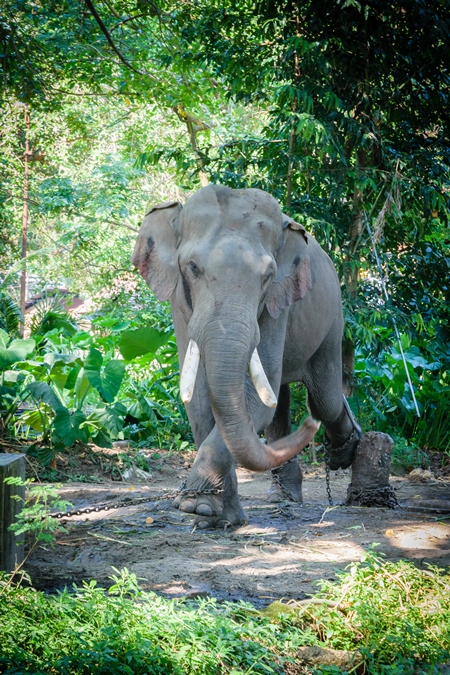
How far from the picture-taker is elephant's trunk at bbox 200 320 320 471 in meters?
4.79

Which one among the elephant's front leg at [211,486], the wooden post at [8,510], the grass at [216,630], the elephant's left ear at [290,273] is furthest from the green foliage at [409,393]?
the wooden post at [8,510]

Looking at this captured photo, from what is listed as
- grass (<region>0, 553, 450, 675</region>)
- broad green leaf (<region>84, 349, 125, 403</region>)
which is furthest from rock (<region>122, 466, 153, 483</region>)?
grass (<region>0, 553, 450, 675</region>)

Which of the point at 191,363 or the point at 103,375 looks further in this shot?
the point at 103,375

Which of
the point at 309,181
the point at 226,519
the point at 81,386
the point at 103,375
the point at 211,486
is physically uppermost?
the point at 309,181

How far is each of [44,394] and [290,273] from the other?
10.3ft

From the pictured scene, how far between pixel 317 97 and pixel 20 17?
549 centimetres

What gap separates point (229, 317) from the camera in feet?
15.9

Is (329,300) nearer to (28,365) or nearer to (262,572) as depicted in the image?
(262,572)

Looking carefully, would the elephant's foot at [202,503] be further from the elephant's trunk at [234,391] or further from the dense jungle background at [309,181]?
the dense jungle background at [309,181]

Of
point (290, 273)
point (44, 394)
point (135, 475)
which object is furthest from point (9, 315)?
point (290, 273)

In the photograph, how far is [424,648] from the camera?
11.4 ft

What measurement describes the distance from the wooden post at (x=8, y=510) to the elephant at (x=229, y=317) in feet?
3.58

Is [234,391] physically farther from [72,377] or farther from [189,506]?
[72,377]

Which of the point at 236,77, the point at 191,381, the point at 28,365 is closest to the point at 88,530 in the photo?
the point at 191,381
